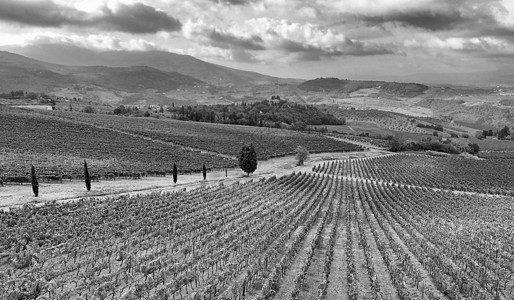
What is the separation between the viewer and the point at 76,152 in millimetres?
80312

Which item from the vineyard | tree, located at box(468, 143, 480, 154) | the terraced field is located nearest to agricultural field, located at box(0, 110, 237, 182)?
the terraced field

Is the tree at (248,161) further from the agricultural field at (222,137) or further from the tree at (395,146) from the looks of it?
the tree at (395,146)

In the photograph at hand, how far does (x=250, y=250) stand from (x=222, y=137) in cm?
10559

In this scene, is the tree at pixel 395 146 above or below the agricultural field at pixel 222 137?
below

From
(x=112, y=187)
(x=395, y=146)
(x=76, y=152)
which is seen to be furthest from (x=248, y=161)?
(x=395, y=146)

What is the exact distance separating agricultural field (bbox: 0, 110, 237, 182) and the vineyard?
64.4ft

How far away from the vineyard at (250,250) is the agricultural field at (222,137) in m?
61.3

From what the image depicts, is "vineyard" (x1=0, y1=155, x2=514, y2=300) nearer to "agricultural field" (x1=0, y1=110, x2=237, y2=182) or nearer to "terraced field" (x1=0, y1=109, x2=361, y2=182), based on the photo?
"agricultural field" (x1=0, y1=110, x2=237, y2=182)

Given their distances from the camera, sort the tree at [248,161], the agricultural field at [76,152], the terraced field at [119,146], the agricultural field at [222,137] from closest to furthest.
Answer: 1. the agricultural field at [76,152]
2. the terraced field at [119,146]
3. the tree at [248,161]
4. the agricultural field at [222,137]

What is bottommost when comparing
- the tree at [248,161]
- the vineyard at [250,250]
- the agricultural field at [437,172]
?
the agricultural field at [437,172]

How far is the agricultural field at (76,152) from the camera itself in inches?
2503

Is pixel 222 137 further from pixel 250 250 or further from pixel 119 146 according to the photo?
pixel 250 250

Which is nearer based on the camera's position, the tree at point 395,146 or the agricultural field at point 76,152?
the agricultural field at point 76,152

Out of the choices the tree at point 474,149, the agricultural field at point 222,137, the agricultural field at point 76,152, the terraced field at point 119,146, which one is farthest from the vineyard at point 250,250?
the tree at point 474,149
